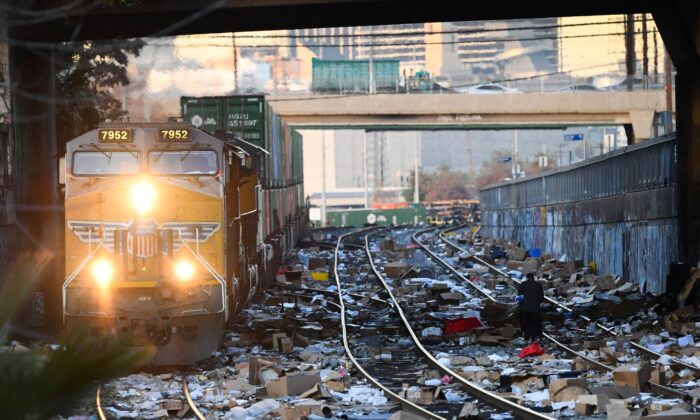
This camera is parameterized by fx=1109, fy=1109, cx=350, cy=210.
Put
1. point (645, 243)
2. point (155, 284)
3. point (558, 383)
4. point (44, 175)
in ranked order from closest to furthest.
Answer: point (558, 383) → point (155, 284) → point (44, 175) → point (645, 243)

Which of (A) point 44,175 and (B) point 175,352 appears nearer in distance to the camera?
(B) point 175,352

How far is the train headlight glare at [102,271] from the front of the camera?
16.4m

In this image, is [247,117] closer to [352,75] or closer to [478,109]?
[478,109]

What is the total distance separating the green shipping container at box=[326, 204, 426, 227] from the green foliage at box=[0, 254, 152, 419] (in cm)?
9280

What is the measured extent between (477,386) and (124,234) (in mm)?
5857

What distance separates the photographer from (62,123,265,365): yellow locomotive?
16.3 metres

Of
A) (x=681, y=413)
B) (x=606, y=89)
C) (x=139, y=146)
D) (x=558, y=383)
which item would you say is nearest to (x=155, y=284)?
(x=139, y=146)

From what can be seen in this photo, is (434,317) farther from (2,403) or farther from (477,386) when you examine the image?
(2,403)

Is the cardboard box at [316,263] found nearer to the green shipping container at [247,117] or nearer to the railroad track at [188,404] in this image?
the green shipping container at [247,117]

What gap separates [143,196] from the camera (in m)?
16.7

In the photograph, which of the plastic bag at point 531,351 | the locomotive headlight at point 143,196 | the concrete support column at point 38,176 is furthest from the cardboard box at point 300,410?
the concrete support column at point 38,176

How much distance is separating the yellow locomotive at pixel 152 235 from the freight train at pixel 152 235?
15mm

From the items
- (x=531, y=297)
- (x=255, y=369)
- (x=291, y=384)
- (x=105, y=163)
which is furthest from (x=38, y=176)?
(x=531, y=297)

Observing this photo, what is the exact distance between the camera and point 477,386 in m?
14.2
